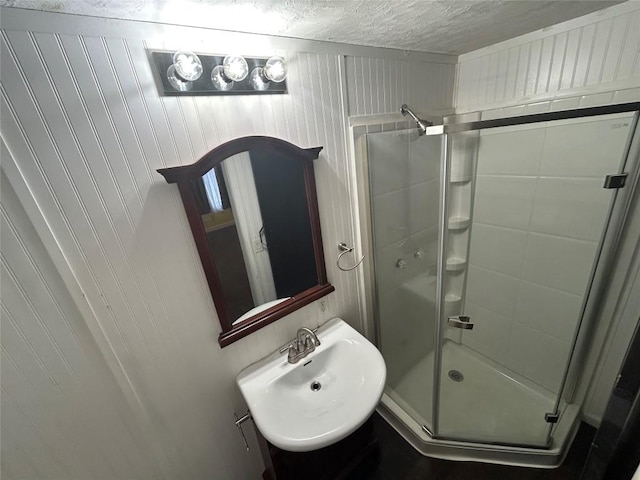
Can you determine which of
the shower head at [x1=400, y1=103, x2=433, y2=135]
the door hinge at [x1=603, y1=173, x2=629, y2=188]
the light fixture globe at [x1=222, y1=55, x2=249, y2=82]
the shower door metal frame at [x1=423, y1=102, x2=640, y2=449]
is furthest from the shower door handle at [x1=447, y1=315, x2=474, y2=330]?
the light fixture globe at [x1=222, y1=55, x2=249, y2=82]

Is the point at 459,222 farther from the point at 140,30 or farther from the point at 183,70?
the point at 140,30

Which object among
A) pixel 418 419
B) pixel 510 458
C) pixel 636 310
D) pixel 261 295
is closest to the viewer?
pixel 261 295

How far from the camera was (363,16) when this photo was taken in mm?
857

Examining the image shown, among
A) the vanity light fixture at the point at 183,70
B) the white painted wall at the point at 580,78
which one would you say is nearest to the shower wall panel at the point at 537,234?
the white painted wall at the point at 580,78

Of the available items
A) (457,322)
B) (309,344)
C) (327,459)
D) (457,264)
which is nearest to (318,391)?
(309,344)

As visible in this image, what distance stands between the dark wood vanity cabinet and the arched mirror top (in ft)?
3.62

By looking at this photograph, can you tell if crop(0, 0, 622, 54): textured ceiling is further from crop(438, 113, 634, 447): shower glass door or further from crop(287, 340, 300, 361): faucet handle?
crop(287, 340, 300, 361): faucet handle

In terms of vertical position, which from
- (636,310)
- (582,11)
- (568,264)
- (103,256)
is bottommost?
(636,310)

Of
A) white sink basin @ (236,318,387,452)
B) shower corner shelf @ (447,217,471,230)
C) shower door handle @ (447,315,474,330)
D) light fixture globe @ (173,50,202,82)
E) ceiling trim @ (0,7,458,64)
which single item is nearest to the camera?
ceiling trim @ (0,7,458,64)

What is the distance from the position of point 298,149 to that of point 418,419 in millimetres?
1645

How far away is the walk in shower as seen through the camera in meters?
1.24

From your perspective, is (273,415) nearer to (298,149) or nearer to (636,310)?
(298,149)

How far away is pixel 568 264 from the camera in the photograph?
4.55 feet

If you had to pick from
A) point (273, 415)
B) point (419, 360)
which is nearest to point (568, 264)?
point (419, 360)
